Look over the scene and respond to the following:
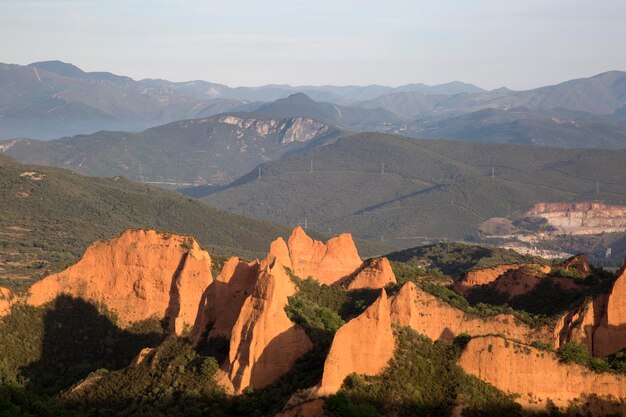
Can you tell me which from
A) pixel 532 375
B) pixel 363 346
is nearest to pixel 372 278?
pixel 532 375

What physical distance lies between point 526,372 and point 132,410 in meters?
18.3

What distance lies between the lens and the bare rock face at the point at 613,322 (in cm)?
5662

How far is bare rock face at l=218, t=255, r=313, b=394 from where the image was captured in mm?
45125

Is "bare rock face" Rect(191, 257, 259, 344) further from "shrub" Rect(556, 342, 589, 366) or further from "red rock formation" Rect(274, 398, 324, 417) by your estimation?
"shrub" Rect(556, 342, 589, 366)

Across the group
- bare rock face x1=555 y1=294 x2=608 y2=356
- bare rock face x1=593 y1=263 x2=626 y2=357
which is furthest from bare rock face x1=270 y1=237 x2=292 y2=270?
bare rock face x1=593 y1=263 x2=626 y2=357

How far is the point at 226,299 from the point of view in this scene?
52938 mm

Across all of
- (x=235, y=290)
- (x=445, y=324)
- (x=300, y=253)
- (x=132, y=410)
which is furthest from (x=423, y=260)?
(x=132, y=410)

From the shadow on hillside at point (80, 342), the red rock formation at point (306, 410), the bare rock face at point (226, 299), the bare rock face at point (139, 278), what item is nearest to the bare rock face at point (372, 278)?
the bare rock face at point (139, 278)

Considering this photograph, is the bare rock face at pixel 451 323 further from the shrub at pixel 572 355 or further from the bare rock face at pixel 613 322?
the shrub at pixel 572 355

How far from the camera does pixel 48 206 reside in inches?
6033

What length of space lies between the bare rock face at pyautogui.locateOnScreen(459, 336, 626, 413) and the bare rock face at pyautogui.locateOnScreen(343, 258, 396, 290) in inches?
1004

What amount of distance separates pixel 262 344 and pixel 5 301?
24971mm

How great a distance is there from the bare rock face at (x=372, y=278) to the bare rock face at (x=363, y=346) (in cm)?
2586

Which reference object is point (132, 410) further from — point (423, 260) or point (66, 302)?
point (423, 260)
